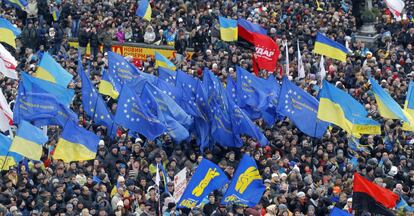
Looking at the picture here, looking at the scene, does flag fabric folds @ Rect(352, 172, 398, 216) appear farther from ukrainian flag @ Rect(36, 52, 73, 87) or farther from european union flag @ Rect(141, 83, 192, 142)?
ukrainian flag @ Rect(36, 52, 73, 87)

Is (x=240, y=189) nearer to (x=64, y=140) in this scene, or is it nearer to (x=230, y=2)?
(x=64, y=140)

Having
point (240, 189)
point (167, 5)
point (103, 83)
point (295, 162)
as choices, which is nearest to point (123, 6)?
point (167, 5)

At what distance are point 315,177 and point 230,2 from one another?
626 inches

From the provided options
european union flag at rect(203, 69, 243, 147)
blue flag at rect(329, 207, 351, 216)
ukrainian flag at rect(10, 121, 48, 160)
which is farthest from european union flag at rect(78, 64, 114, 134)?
blue flag at rect(329, 207, 351, 216)

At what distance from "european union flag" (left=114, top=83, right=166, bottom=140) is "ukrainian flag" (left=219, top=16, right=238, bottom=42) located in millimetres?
8404

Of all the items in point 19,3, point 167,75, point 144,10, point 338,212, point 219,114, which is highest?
point 338,212

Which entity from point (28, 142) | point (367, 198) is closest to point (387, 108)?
point (367, 198)

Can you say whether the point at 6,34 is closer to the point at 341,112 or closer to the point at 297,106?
the point at 297,106

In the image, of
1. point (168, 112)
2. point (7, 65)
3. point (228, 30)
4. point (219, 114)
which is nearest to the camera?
point (168, 112)

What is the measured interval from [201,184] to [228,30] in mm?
12442

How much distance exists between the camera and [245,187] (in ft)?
98.3

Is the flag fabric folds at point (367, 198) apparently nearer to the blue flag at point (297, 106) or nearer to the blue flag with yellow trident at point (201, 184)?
the blue flag with yellow trident at point (201, 184)

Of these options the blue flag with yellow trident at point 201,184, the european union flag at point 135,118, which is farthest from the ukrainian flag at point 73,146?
the blue flag with yellow trident at point 201,184

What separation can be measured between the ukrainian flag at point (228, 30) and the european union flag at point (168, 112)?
7.34 m
